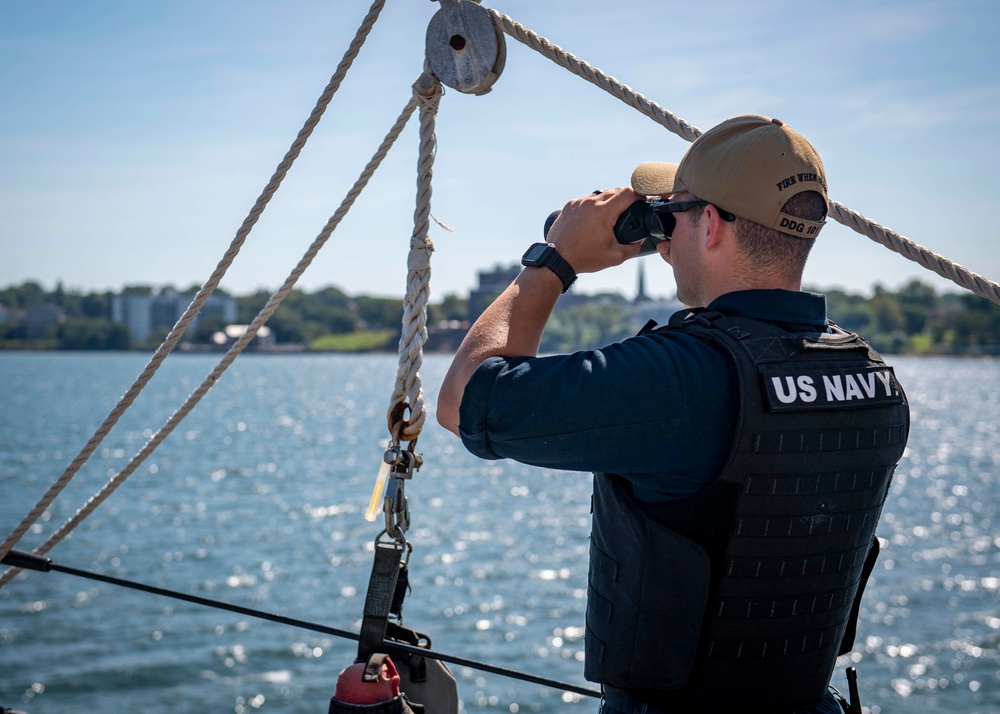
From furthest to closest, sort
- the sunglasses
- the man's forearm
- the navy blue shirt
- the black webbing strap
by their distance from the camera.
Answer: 1. the black webbing strap
2. the sunglasses
3. the man's forearm
4. the navy blue shirt

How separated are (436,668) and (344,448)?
40059 mm

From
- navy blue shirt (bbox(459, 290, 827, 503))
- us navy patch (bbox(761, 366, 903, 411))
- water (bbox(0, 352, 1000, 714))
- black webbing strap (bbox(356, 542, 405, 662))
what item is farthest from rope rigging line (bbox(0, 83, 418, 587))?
water (bbox(0, 352, 1000, 714))

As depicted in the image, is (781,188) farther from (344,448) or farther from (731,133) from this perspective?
(344,448)

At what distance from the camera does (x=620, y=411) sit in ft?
5.16

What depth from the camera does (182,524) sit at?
2339 cm

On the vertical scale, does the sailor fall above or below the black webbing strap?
above

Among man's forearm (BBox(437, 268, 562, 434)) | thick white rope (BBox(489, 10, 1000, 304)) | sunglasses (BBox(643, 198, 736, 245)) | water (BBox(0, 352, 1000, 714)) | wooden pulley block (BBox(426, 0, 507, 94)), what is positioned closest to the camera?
man's forearm (BBox(437, 268, 562, 434))

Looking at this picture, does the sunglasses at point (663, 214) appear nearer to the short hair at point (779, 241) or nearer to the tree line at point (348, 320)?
the short hair at point (779, 241)

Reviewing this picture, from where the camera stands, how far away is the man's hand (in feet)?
6.24

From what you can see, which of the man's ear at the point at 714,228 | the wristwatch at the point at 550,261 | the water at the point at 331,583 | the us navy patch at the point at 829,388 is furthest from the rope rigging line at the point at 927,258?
the water at the point at 331,583

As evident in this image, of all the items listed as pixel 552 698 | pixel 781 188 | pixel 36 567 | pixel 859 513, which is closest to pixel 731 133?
pixel 781 188

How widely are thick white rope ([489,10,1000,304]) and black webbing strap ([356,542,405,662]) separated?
1.33m

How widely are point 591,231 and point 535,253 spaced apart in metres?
0.13

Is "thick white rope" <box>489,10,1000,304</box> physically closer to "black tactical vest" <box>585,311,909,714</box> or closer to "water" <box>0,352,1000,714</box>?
"black tactical vest" <box>585,311,909,714</box>
